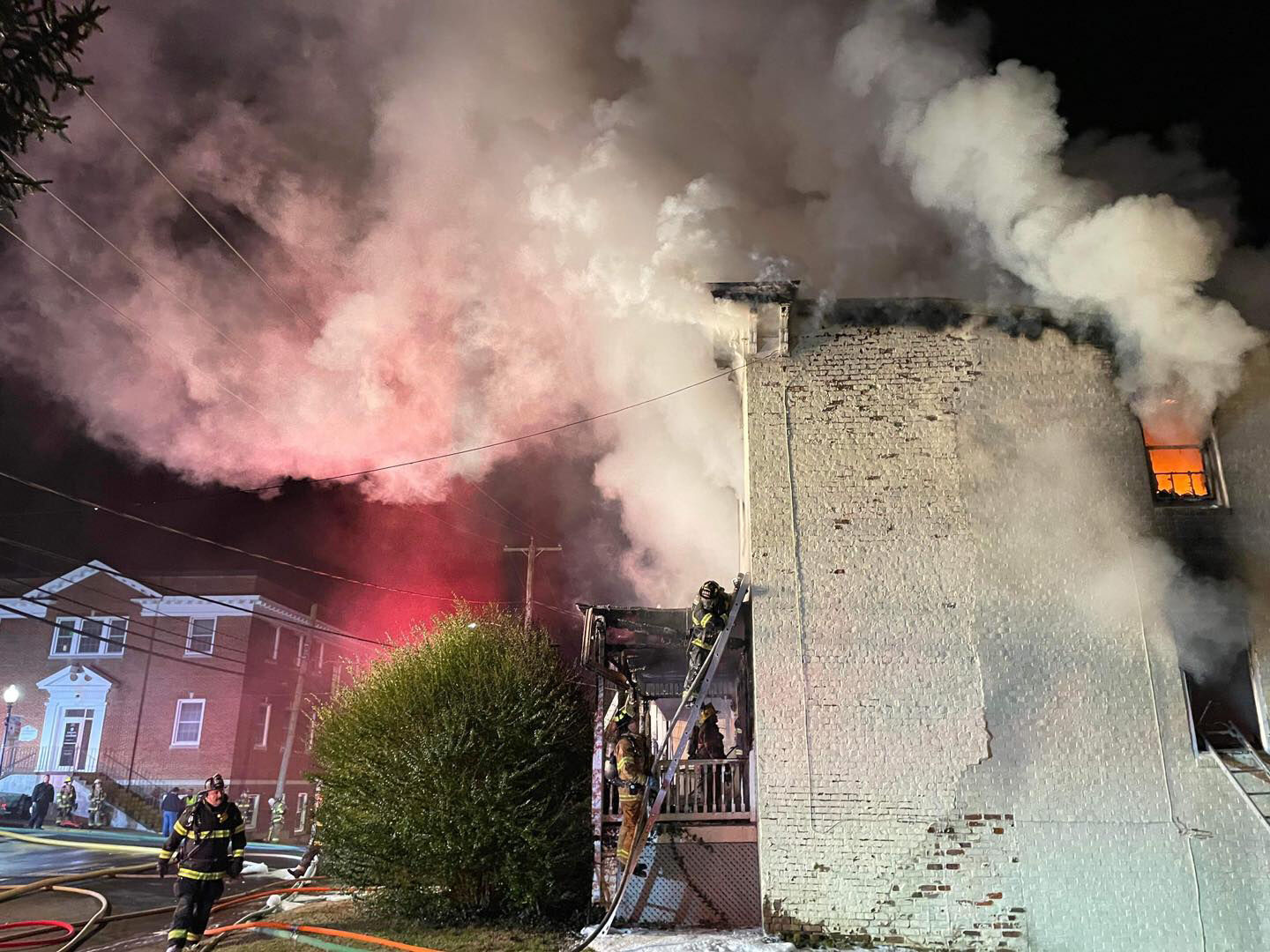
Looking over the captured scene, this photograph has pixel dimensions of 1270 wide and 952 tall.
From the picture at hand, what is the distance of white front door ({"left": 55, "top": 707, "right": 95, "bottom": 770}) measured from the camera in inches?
1224

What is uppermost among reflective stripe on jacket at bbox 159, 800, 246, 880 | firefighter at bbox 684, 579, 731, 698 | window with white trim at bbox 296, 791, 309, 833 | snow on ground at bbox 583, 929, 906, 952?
firefighter at bbox 684, 579, 731, 698

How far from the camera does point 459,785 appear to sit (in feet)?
29.7

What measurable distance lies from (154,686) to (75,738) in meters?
3.53

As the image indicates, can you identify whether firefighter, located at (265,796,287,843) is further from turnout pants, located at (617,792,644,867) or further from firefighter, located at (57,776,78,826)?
turnout pants, located at (617,792,644,867)

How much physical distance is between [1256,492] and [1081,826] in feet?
13.6

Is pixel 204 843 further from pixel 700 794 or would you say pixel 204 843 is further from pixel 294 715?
pixel 294 715

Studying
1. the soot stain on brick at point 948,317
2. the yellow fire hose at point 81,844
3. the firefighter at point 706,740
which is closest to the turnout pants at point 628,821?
the firefighter at point 706,740

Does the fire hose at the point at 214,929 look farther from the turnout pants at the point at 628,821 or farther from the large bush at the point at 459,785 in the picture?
the turnout pants at the point at 628,821

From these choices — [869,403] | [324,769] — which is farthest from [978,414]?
[324,769]

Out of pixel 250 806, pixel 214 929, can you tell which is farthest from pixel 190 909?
pixel 250 806

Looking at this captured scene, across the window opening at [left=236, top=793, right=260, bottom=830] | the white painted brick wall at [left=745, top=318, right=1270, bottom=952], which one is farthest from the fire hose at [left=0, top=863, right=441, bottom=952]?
the window opening at [left=236, top=793, right=260, bottom=830]

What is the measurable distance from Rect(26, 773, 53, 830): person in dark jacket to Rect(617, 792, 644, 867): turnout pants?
68.8 feet

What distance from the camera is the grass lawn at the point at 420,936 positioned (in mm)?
8031

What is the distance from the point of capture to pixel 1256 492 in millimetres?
9031
